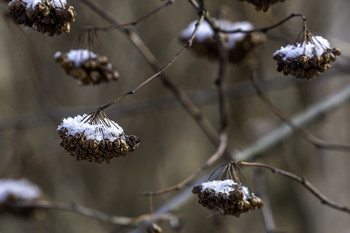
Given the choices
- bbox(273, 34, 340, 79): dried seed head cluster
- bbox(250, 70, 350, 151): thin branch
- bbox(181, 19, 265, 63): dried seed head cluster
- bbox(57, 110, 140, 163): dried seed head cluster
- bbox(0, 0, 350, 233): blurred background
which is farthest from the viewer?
bbox(0, 0, 350, 233): blurred background

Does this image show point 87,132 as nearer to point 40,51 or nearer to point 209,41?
point 209,41

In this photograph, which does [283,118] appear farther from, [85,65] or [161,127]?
[161,127]

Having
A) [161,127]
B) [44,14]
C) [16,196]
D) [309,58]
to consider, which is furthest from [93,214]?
[161,127]

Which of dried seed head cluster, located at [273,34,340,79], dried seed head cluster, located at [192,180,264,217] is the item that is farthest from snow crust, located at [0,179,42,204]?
dried seed head cluster, located at [273,34,340,79]

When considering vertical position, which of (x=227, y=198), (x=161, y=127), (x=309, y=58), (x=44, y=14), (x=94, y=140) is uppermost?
(x=161, y=127)

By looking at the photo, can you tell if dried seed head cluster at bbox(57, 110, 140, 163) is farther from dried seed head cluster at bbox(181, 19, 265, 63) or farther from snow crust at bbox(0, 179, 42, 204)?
snow crust at bbox(0, 179, 42, 204)

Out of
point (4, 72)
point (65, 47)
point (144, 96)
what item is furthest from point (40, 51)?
point (144, 96)
